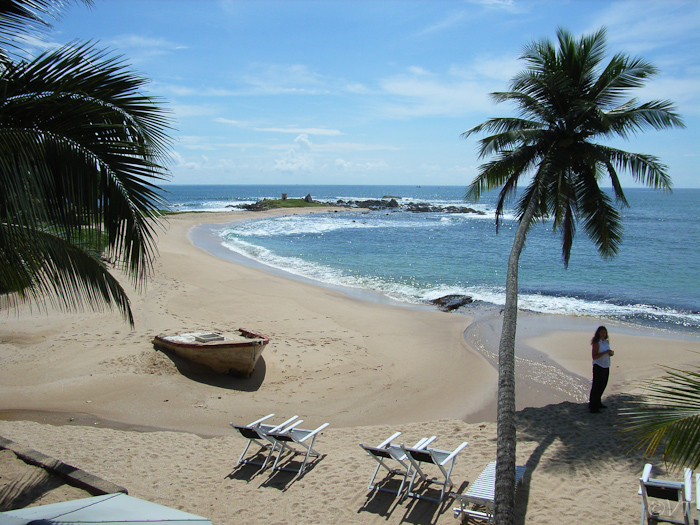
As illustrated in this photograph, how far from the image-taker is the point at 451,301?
17.6 metres

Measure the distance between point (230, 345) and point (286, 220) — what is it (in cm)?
4686

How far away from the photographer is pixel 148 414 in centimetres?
798

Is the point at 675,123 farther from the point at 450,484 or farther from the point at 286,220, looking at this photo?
the point at 286,220

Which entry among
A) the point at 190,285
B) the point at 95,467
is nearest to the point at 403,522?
the point at 95,467

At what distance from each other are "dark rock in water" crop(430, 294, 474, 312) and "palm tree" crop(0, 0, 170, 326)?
13854 millimetres

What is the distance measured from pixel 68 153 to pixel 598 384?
8051mm

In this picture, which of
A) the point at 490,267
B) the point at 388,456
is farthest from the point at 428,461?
the point at 490,267

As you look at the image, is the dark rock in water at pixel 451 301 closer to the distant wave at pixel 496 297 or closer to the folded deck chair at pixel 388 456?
the distant wave at pixel 496 297

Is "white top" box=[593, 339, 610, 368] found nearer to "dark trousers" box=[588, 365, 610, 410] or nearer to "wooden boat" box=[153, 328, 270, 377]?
"dark trousers" box=[588, 365, 610, 410]

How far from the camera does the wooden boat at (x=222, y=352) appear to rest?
9.25 m

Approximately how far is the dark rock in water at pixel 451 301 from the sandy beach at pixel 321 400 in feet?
2.86

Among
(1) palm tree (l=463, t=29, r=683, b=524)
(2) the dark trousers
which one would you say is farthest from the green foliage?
(2) the dark trousers

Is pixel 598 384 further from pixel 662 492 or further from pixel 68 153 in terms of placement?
pixel 68 153

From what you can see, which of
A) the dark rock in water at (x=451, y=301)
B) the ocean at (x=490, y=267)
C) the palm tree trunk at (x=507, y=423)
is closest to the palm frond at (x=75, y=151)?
the palm tree trunk at (x=507, y=423)
